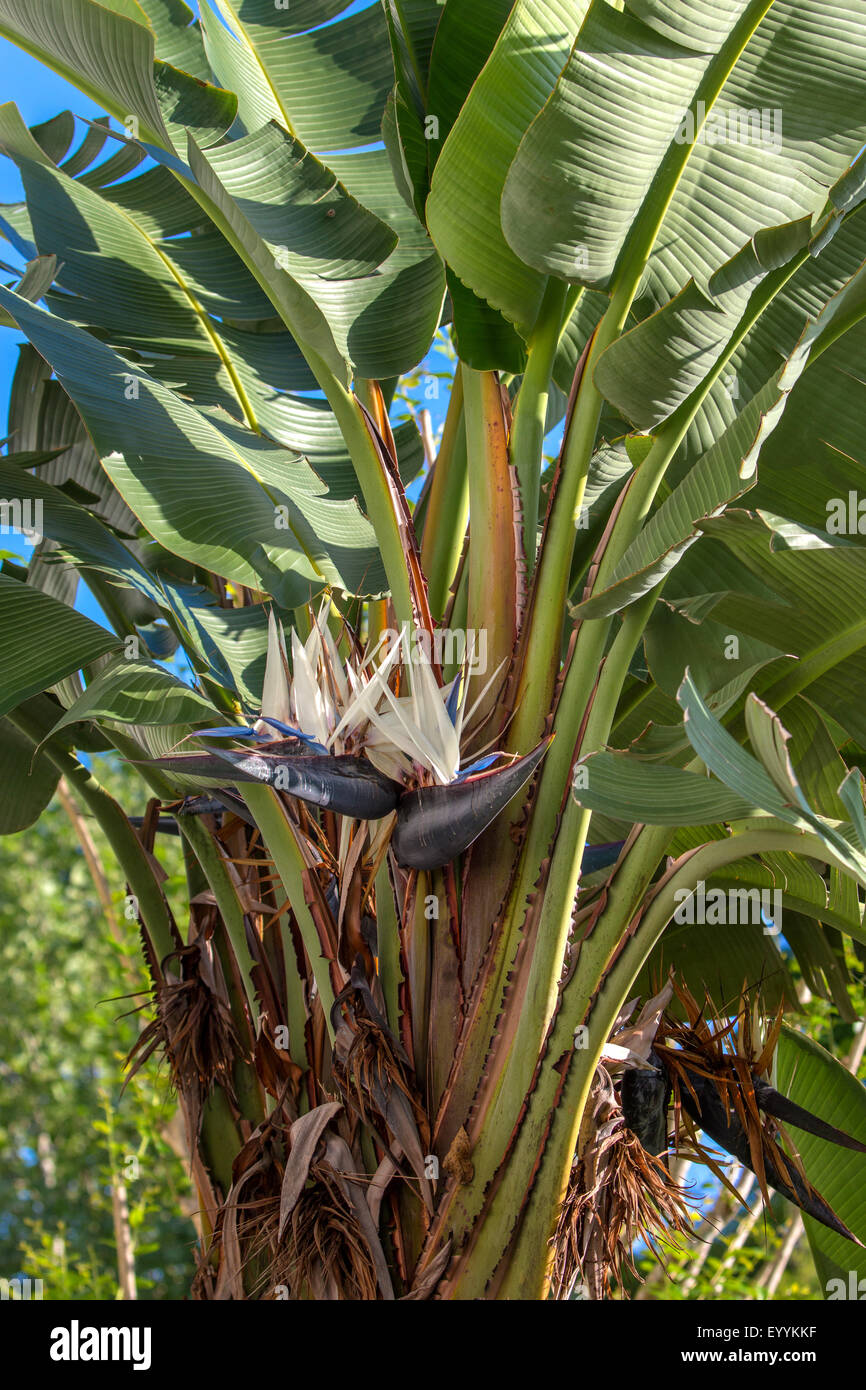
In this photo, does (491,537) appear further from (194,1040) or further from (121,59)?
(194,1040)

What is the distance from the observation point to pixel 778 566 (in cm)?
150

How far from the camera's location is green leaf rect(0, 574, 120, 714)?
1.67 meters

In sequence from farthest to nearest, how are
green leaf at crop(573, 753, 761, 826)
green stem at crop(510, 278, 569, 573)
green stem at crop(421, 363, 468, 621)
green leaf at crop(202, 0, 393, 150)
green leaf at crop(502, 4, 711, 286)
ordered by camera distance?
green stem at crop(421, 363, 468, 621)
green leaf at crop(202, 0, 393, 150)
green stem at crop(510, 278, 569, 573)
green leaf at crop(502, 4, 711, 286)
green leaf at crop(573, 753, 761, 826)

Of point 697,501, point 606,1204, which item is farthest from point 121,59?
point 606,1204

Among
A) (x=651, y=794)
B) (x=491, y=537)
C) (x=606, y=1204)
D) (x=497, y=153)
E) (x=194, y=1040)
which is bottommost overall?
(x=606, y=1204)

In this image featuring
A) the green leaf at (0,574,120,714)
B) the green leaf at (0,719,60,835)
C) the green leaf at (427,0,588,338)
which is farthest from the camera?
the green leaf at (0,719,60,835)

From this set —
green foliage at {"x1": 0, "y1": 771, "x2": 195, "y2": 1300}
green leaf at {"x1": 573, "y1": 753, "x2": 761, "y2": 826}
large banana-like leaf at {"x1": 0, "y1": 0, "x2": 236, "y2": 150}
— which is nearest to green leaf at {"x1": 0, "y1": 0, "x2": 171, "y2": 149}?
large banana-like leaf at {"x1": 0, "y1": 0, "x2": 236, "y2": 150}

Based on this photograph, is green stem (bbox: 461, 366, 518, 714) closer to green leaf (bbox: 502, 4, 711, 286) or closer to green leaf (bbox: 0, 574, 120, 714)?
green leaf (bbox: 502, 4, 711, 286)

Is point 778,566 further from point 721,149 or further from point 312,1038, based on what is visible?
point 312,1038

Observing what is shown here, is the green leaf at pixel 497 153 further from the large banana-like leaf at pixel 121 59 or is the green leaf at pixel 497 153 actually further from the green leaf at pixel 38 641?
the green leaf at pixel 38 641

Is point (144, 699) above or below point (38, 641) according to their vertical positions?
below

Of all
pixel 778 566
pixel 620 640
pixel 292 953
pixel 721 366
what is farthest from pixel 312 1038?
pixel 721 366

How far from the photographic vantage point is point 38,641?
172 centimetres
